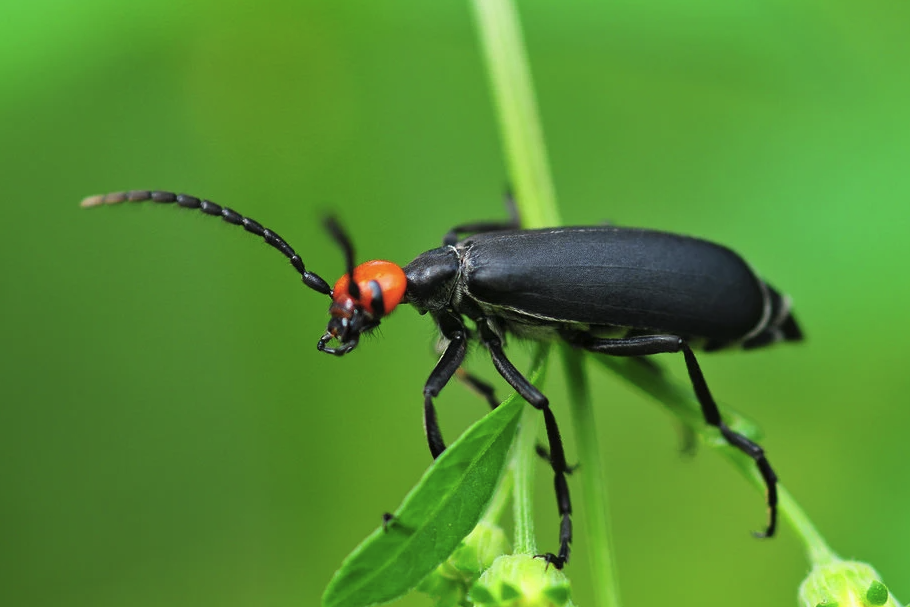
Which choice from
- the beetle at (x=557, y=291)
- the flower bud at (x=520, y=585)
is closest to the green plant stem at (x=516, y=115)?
the beetle at (x=557, y=291)

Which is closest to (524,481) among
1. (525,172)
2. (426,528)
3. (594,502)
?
(594,502)

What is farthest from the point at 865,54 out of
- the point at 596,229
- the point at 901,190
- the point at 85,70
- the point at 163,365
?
the point at 163,365

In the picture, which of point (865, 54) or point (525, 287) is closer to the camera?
point (525, 287)

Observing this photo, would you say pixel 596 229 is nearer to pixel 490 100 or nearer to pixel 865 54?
pixel 865 54

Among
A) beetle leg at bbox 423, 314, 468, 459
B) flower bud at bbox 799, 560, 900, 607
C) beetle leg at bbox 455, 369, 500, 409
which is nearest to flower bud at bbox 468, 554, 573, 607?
beetle leg at bbox 423, 314, 468, 459

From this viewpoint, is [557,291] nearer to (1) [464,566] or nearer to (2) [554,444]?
(2) [554,444]

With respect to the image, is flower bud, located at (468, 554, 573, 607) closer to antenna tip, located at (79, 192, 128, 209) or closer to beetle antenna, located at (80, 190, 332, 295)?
beetle antenna, located at (80, 190, 332, 295)
